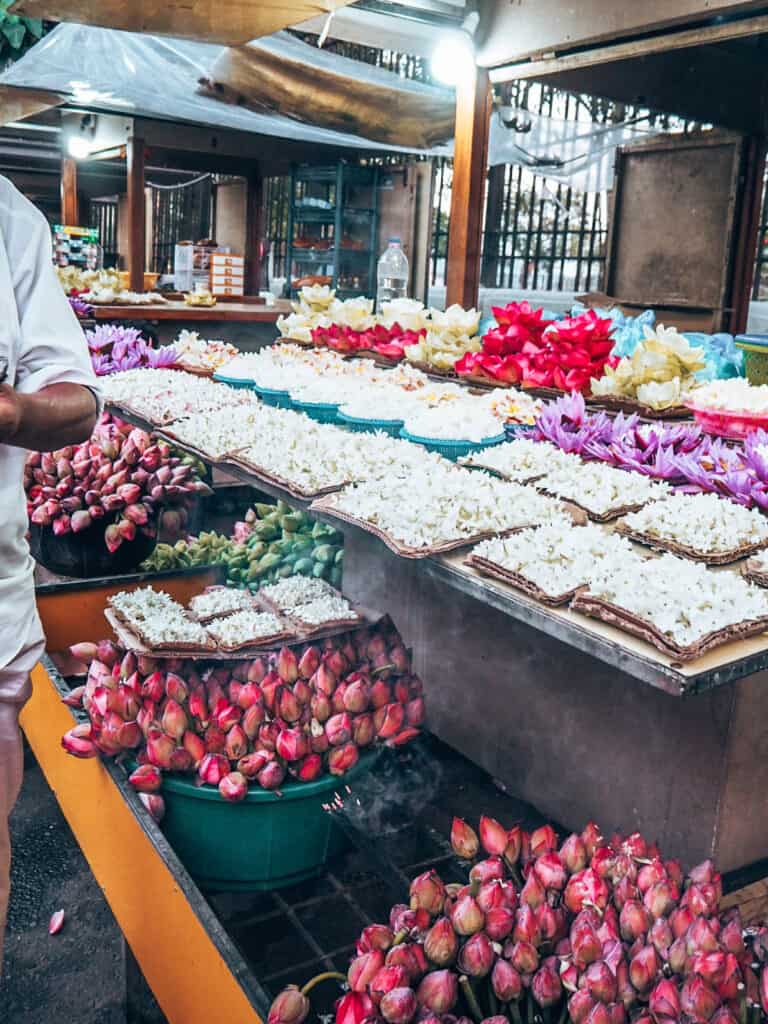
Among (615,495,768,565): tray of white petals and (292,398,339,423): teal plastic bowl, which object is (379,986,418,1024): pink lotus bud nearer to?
(615,495,768,565): tray of white petals

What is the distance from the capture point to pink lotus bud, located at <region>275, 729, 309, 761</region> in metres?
2.05

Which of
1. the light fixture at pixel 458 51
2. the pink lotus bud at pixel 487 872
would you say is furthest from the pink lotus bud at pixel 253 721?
the light fixture at pixel 458 51

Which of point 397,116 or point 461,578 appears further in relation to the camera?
point 397,116

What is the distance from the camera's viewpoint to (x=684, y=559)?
1690 mm

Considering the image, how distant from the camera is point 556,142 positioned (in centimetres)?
796

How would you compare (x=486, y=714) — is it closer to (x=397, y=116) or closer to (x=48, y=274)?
(x=48, y=274)

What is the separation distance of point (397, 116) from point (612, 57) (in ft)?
11.3

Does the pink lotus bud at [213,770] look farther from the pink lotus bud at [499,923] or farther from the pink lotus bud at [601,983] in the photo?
the pink lotus bud at [601,983]

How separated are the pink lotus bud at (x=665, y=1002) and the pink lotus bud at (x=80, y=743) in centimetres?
137

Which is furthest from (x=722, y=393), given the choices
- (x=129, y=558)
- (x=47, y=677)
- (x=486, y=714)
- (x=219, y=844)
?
(x=129, y=558)

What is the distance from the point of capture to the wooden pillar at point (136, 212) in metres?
7.89

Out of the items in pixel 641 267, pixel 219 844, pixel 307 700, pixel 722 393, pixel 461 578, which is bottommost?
pixel 219 844

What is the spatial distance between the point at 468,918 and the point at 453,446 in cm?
135

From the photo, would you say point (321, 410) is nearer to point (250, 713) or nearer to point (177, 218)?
point (250, 713)
